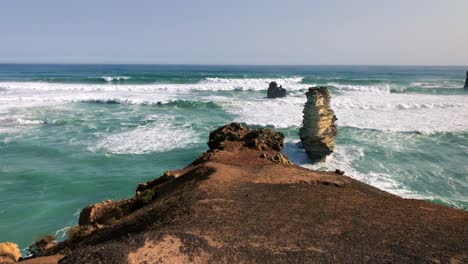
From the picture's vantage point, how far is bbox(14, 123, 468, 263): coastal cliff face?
6.19m

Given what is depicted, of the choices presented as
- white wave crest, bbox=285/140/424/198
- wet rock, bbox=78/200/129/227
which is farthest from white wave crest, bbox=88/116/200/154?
wet rock, bbox=78/200/129/227

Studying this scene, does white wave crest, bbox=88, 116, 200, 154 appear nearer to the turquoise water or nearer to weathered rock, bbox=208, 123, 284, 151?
the turquoise water

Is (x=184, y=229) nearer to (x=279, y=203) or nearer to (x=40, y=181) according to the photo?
(x=279, y=203)

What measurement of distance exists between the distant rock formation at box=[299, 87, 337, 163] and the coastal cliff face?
803 centimetres

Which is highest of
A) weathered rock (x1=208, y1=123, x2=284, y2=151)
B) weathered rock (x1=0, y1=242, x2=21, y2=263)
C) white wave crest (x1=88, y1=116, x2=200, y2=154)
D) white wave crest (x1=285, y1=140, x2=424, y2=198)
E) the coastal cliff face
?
weathered rock (x1=208, y1=123, x2=284, y2=151)

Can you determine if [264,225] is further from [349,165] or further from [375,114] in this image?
[375,114]

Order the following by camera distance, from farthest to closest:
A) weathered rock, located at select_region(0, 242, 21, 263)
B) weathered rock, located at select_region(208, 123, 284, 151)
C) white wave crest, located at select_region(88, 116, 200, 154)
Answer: white wave crest, located at select_region(88, 116, 200, 154), weathered rock, located at select_region(208, 123, 284, 151), weathered rock, located at select_region(0, 242, 21, 263)

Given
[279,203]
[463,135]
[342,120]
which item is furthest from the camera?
[342,120]

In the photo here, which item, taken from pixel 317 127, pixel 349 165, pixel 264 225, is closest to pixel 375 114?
pixel 349 165

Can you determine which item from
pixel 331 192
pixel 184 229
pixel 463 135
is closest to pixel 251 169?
pixel 331 192

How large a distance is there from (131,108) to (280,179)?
30.0m

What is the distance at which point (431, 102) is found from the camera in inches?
1671

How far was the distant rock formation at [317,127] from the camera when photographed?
18938 millimetres

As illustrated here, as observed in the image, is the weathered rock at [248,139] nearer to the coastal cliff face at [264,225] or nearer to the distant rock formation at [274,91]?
the coastal cliff face at [264,225]
